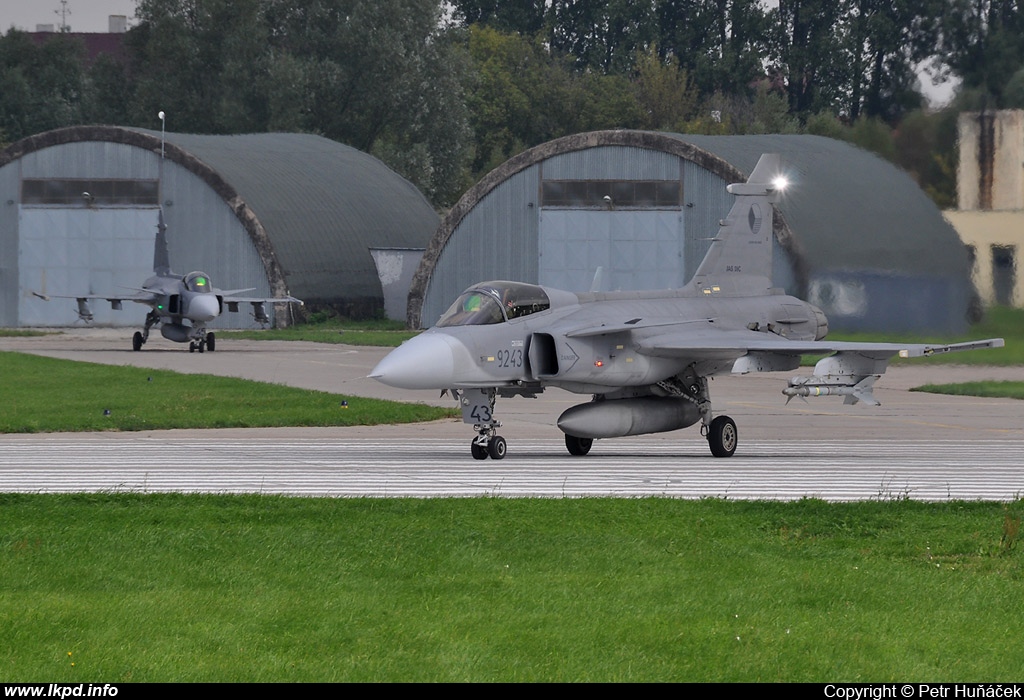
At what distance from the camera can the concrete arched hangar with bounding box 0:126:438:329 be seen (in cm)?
6550

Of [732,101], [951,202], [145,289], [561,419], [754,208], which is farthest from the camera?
[732,101]

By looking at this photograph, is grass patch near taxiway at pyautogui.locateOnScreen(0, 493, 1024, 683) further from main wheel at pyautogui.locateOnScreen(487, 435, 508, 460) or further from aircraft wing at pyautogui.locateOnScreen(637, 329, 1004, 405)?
aircraft wing at pyautogui.locateOnScreen(637, 329, 1004, 405)

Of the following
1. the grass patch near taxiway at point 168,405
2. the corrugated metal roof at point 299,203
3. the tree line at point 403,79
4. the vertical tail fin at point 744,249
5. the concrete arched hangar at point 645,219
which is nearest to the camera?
the vertical tail fin at point 744,249

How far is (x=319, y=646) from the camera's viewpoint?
30.8ft

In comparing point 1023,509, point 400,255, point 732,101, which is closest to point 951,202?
point 1023,509

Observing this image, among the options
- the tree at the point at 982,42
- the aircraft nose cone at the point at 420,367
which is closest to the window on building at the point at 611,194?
the tree at the point at 982,42

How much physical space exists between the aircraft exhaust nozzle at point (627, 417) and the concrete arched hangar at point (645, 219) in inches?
716

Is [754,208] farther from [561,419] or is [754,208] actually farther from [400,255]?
[400,255]

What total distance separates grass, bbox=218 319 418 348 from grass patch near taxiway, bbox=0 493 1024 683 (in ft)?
130

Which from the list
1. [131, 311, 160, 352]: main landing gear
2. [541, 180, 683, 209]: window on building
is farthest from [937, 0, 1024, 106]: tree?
[131, 311, 160, 352]: main landing gear

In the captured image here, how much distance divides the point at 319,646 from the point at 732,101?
9007 centimetres

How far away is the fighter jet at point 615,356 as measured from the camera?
21062mm

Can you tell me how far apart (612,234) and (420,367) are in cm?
3827

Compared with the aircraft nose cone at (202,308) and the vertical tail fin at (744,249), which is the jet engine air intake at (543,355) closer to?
the vertical tail fin at (744,249)
